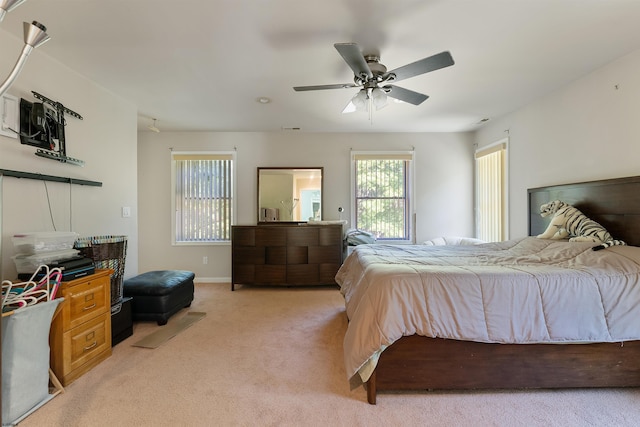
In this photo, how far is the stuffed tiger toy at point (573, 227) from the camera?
7.25ft

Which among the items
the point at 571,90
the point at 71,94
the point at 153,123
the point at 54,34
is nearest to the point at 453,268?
the point at 571,90

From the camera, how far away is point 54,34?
1990 millimetres

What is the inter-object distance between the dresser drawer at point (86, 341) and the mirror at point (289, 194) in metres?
2.56

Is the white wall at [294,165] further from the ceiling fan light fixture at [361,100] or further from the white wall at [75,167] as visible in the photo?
the ceiling fan light fixture at [361,100]

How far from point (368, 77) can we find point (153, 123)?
337 centimetres

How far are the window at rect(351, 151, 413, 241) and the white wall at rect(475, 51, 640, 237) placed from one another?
1475 mm

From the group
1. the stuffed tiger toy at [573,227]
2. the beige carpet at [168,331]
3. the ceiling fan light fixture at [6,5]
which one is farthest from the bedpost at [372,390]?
the ceiling fan light fixture at [6,5]

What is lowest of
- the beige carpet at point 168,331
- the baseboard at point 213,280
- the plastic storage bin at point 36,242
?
the beige carpet at point 168,331

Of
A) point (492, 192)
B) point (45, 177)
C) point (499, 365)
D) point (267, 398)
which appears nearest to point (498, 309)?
point (499, 365)

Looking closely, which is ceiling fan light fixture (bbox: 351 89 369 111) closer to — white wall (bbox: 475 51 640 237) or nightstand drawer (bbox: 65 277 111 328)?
white wall (bbox: 475 51 640 237)

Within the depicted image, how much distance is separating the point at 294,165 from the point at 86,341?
3322 millimetres

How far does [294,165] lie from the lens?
14.8 feet

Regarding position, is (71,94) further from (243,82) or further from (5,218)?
(243,82)

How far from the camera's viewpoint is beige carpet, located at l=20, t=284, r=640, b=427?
5.01 ft
